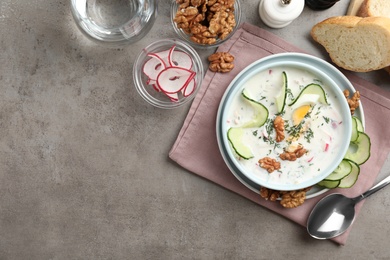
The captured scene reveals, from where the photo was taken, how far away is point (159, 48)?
5.09 feet

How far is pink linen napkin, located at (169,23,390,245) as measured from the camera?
1.53 m

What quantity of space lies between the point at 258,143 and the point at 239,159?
3.2 inches

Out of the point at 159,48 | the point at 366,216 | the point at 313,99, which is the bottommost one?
the point at 366,216

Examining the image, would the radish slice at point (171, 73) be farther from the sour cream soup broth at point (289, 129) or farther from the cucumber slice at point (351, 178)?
the cucumber slice at point (351, 178)

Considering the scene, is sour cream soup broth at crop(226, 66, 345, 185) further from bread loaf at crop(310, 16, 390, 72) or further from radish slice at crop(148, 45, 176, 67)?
radish slice at crop(148, 45, 176, 67)

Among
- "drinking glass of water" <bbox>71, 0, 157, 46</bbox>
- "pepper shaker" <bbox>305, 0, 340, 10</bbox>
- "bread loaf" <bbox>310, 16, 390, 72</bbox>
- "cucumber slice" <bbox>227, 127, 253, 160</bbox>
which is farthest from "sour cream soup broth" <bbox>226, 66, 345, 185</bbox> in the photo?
"drinking glass of water" <bbox>71, 0, 157, 46</bbox>

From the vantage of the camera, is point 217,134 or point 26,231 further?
point 26,231

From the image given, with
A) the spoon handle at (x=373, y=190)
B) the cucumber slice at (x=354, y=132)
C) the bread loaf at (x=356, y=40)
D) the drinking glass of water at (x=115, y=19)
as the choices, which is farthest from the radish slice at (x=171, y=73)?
the spoon handle at (x=373, y=190)

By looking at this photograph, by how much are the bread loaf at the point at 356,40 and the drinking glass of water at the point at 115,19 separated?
565 millimetres

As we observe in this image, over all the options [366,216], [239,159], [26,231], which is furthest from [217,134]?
[26,231]

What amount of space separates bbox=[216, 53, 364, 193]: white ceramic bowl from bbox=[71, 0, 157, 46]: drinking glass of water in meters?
0.36

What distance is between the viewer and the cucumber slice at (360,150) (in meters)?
1.48

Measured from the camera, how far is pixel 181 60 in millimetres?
1538

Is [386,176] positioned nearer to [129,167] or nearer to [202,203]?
[202,203]
